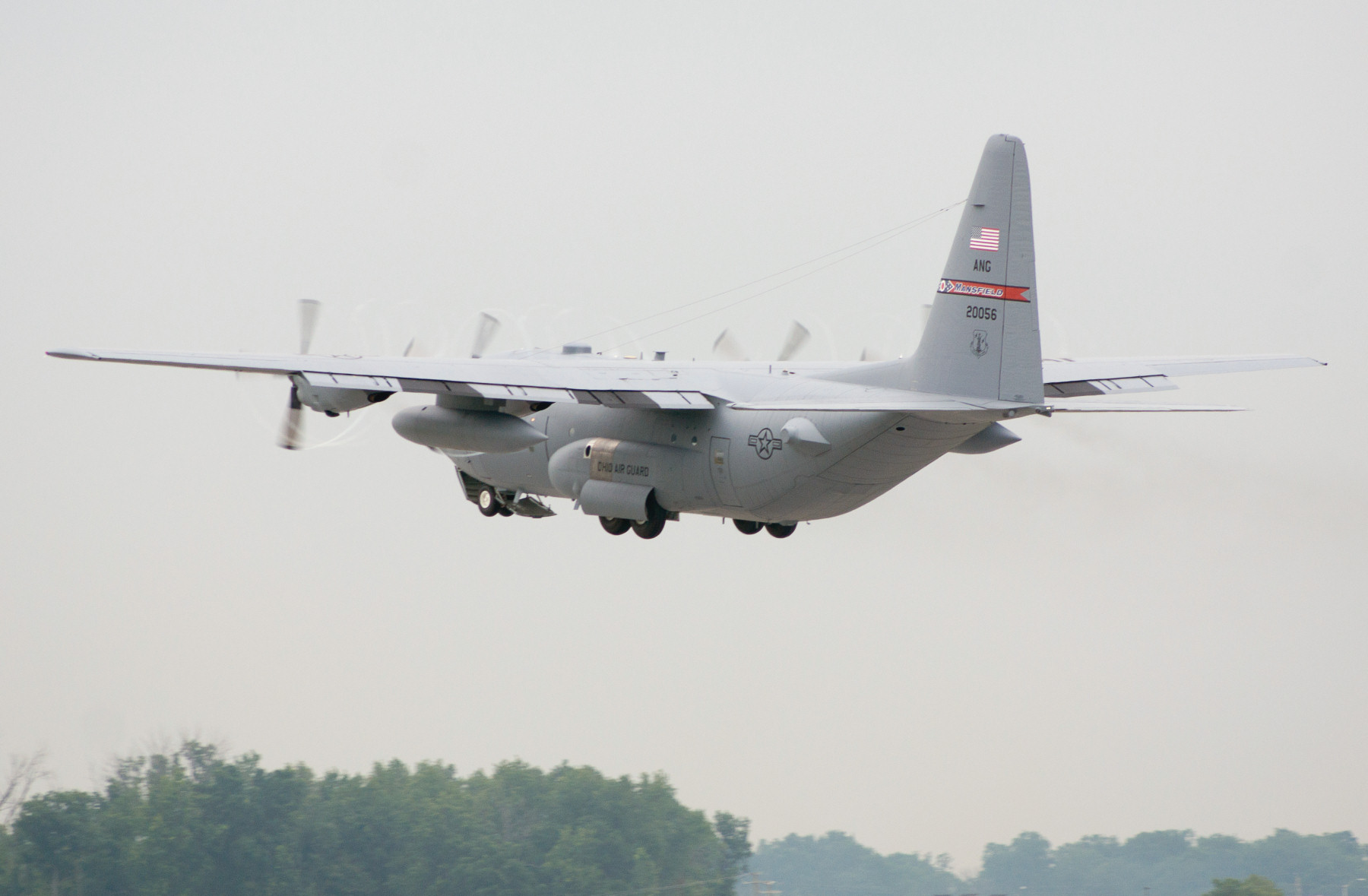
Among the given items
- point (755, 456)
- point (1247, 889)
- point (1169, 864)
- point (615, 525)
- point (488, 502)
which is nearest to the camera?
point (755, 456)

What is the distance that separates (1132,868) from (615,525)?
306 ft

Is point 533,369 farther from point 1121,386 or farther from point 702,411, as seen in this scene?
point 1121,386

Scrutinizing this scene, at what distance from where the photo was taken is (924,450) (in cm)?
2700

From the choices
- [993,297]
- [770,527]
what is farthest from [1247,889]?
[993,297]

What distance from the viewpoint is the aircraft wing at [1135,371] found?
95.2ft

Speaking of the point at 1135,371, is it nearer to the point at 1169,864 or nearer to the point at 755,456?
the point at 755,456

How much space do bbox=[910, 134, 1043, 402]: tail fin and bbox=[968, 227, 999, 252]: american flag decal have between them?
0.01 metres

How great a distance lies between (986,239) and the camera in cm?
2572

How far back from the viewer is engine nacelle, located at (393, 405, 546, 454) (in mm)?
28109

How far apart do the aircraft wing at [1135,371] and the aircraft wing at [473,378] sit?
6841 millimetres

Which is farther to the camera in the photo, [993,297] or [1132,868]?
[1132,868]

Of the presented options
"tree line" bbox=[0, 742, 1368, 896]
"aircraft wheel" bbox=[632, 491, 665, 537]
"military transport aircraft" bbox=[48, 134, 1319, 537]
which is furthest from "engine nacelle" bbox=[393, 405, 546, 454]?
"tree line" bbox=[0, 742, 1368, 896]

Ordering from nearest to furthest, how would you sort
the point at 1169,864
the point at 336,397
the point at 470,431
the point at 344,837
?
the point at 336,397
the point at 470,431
the point at 344,837
the point at 1169,864

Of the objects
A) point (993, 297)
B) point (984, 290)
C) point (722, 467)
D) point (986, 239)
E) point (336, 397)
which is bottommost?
point (722, 467)
